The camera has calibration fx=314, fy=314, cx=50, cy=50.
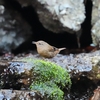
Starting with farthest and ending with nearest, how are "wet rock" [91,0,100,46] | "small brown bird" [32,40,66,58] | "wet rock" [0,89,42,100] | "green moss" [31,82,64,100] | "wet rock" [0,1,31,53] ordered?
"wet rock" [0,1,31,53]
"wet rock" [91,0,100,46]
"small brown bird" [32,40,66,58]
"green moss" [31,82,64,100]
"wet rock" [0,89,42,100]

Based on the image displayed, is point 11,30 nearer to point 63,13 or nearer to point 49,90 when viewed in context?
point 63,13

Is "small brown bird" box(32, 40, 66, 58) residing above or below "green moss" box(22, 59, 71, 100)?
below

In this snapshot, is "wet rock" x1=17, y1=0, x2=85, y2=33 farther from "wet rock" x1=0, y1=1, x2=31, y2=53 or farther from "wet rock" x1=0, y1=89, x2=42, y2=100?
"wet rock" x1=0, y1=89, x2=42, y2=100

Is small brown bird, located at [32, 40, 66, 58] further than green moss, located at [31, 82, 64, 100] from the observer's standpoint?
Yes

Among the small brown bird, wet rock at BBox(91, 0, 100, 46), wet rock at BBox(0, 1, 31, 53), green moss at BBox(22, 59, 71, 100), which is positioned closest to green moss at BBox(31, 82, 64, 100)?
green moss at BBox(22, 59, 71, 100)

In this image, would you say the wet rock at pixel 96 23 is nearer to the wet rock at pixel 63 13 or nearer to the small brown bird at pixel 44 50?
the wet rock at pixel 63 13

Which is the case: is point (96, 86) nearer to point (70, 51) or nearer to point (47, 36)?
point (70, 51)
